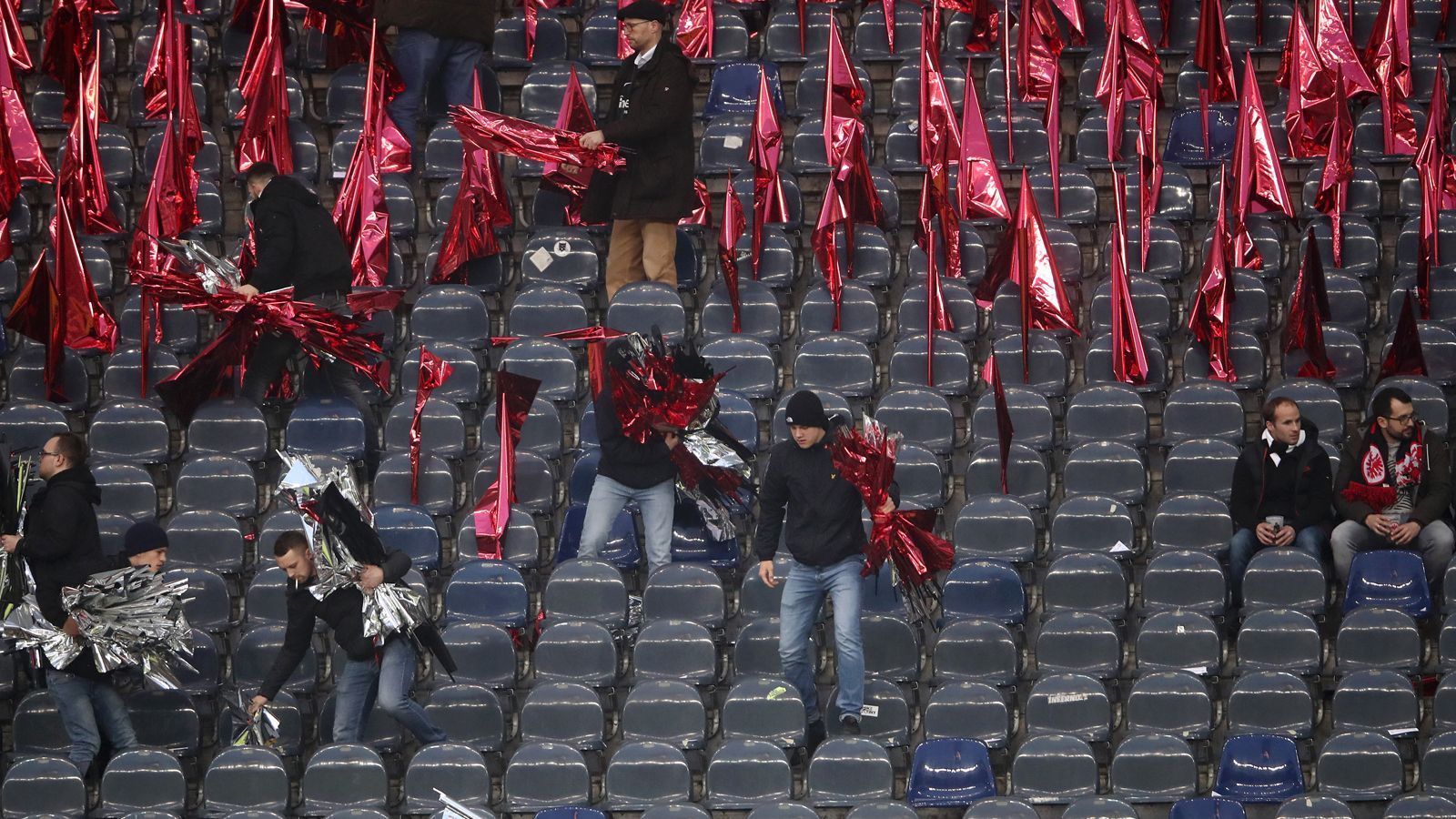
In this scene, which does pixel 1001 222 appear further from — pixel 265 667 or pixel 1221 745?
pixel 265 667

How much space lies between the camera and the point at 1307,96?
39.3 feet

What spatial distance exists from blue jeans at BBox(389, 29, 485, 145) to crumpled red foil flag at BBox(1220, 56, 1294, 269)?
3.95 metres

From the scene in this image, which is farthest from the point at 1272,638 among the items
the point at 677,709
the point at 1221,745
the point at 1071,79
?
the point at 1071,79

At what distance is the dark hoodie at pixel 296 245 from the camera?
34.7 ft

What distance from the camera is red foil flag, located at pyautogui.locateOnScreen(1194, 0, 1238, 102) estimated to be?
12.3 meters

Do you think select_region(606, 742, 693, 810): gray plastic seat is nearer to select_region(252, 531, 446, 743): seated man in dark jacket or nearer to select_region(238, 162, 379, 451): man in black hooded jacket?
select_region(252, 531, 446, 743): seated man in dark jacket

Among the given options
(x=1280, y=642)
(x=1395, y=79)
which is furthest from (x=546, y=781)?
(x=1395, y=79)

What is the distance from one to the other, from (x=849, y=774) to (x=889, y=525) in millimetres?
1065

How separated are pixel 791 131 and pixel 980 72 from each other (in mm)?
1142

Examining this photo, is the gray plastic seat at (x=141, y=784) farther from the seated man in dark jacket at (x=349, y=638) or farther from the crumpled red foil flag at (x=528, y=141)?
the crumpled red foil flag at (x=528, y=141)

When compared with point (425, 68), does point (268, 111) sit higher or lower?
lower

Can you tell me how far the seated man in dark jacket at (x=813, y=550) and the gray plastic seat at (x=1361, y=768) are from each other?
1860mm

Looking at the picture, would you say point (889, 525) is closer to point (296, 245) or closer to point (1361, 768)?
point (1361, 768)

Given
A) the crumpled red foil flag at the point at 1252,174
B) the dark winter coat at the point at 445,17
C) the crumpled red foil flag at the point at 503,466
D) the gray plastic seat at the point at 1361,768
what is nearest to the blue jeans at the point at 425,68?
the dark winter coat at the point at 445,17
